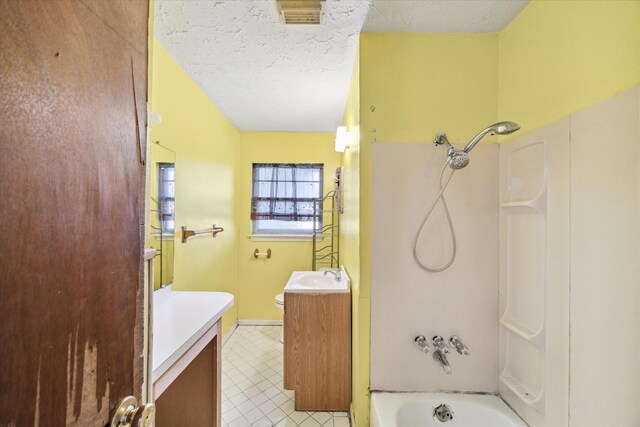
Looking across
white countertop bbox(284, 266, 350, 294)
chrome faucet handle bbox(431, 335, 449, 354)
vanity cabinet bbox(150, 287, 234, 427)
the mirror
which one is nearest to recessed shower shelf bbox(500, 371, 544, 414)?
chrome faucet handle bbox(431, 335, 449, 354)

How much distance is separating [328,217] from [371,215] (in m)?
1.67

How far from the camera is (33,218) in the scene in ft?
1.19

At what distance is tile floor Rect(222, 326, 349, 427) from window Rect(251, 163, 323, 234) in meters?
1.33

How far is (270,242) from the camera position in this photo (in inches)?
123

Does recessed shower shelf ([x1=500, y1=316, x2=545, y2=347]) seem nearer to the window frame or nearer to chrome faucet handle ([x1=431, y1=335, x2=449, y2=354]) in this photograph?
chrome faucet handle ([x1=431, y1=335, x2=449, y2=354])

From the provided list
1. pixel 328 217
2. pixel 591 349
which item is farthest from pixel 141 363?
pixel 328 217

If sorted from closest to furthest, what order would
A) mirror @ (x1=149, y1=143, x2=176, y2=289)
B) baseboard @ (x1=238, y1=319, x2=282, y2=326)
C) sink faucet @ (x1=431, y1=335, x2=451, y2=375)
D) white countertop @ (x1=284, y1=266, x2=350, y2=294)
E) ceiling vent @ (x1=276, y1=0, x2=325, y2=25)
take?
ceiling vent @ (x1=276, y1=0, x2=325, y2=25)
sink faucet @ (x1=431, y1=335, x2=451, y2=375)
mirror @ (x1=149, y1=143, x2=176, y2=289)
white countertop @ (x1=284, y1=266, x2=350, y2=294)
baseboard @ (x1=238, y1=319, x2=282, y2=326)

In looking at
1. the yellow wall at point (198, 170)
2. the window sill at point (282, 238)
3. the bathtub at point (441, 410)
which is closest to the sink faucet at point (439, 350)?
the bathtub at point (441, 410)

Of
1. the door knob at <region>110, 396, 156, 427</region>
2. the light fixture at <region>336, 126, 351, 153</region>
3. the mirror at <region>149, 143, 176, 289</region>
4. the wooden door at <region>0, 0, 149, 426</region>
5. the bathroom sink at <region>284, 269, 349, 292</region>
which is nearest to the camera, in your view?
the wooden door at <region>0, 0, 149, 426</region>

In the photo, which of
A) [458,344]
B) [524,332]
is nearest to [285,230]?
[458,344]

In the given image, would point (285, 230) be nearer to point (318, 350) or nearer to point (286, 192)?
point (286, 192)

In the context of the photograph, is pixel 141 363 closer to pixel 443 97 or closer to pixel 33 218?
pixel 33 218

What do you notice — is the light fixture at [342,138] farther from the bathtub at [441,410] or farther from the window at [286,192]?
the bathtub at [441,410]

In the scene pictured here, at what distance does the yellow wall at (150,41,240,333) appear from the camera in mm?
1667
